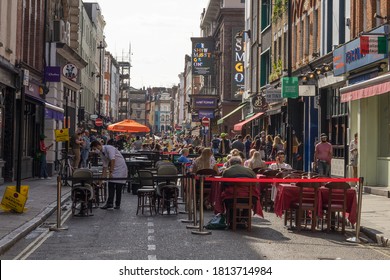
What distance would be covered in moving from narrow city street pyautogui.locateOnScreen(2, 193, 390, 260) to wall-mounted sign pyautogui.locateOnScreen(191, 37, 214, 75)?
70.0 metres

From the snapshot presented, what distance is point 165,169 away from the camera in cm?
1772

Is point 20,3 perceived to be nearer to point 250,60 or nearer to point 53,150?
point 53,150

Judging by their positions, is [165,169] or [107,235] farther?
[165,169]

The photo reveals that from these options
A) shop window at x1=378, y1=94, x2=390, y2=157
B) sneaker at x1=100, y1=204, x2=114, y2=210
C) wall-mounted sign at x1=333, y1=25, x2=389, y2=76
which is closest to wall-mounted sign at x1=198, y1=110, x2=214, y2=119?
wall-mounted sign at x1=333, y1=25, x2=389, y2=76

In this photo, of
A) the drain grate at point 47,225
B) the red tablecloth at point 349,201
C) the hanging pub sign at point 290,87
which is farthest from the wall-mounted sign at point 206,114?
the red tablecloth at point 349,201

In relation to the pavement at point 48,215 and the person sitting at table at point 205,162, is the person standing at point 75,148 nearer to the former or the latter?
the pavement at point 48,215

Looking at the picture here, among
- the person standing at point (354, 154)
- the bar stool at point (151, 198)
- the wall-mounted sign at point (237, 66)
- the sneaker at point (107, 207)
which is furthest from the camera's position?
the wall-mounted sign at point (237, 66)

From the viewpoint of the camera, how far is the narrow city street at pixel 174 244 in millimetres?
10805

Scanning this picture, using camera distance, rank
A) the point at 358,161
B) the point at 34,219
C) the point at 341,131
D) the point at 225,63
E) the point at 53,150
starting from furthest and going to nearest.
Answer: the point at 225,63, the point at 53,150, the point at 341,131, the point at 358,161, the point at 34,219

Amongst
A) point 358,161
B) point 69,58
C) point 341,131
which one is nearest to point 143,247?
point 358,161

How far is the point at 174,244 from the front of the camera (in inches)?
473

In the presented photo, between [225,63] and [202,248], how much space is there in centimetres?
6305

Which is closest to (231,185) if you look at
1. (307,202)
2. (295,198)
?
(295,198)

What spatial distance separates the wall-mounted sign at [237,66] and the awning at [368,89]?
44.9 metres
